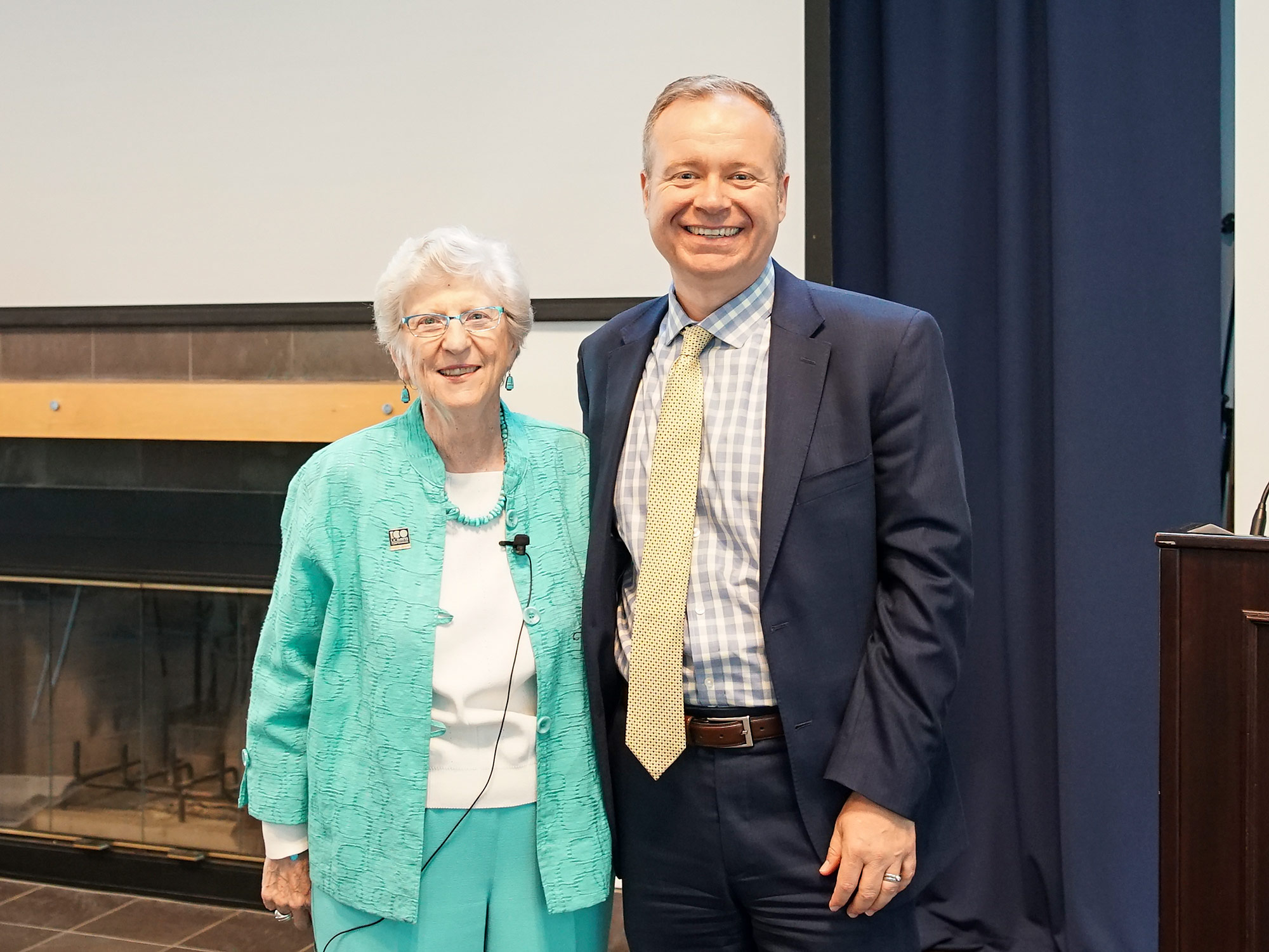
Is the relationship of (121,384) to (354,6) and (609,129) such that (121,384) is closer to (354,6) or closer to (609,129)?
(354,6)

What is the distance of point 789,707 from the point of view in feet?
4.52

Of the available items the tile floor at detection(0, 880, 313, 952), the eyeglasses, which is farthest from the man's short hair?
the tile floor at detection(0, 880, 313, 952)

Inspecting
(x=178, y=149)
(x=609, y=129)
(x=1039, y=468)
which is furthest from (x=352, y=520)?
(x=178, y=149)

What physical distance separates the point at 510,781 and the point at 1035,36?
6.61 feet

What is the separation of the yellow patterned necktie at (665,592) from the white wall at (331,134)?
1206 mm

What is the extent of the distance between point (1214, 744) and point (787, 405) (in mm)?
647

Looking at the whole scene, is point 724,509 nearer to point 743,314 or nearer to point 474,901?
point 743,314

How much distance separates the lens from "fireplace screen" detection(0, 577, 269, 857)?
10.2ft

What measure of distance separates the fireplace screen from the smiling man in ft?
6.20

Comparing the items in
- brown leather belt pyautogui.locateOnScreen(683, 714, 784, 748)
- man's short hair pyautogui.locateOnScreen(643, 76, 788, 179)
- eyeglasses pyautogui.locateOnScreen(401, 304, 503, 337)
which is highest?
man's short hair pyautogui.locateOnScreen(643, 76, 788, 179)

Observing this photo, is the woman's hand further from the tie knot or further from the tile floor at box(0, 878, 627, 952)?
the tile floor at box(0, 878, 627, 952)

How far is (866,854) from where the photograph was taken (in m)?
1.37

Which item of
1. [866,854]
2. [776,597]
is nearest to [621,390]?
[776,597]

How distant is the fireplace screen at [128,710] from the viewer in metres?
3.12
